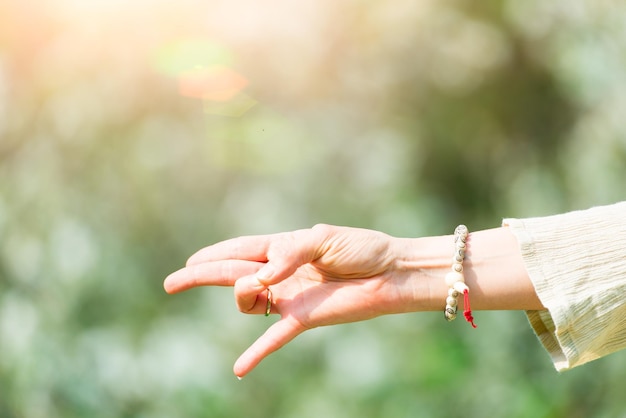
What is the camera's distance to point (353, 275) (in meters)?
1.34

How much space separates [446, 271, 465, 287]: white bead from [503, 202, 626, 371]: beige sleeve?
126 mm

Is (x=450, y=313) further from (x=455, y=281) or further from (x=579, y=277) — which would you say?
(x=579, y=277)

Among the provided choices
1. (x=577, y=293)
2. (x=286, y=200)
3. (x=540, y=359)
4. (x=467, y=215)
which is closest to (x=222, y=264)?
(x=577, y=293)

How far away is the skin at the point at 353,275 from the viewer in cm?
128

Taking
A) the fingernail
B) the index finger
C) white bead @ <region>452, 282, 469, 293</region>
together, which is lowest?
white bead @ <region>452, 282, 469, 293</region>

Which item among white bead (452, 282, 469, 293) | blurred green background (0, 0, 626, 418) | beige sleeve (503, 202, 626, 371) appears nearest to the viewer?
beige sleeve (503, 202, 626, 371)

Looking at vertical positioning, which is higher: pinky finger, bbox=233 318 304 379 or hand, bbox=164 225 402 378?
hand, bbox=164 225 402 378

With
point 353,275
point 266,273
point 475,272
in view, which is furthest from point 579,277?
point 266,273

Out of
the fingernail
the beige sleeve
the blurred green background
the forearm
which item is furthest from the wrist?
the blurred green background

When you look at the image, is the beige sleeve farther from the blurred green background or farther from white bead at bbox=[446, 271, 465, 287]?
the blurred green background

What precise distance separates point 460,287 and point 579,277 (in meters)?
0.21

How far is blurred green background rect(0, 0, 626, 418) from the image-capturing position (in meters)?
2.42

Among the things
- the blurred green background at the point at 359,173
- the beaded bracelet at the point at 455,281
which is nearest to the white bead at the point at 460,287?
the beaded bracelet at the point at 455,281

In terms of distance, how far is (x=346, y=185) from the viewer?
246 cm
